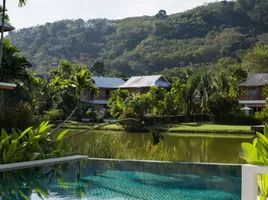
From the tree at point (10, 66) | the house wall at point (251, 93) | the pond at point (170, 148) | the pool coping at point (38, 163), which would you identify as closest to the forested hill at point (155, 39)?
the house wall at point (251, 93)

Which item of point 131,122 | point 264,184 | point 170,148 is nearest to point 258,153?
point 264,184

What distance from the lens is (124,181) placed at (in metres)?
7.29

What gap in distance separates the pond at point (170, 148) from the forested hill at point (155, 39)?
156 feet

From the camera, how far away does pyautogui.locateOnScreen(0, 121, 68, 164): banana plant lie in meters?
8.07

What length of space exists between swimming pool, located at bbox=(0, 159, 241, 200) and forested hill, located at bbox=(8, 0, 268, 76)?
6075 cm

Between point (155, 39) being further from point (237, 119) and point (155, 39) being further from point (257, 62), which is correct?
point (237, 119)

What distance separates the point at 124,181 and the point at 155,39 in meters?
79.4

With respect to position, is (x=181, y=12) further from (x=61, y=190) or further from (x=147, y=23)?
(x=61, y=190)

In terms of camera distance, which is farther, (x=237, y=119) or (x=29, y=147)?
(x=237, y=119)

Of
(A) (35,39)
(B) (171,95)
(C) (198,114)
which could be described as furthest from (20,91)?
(A) (35,39)

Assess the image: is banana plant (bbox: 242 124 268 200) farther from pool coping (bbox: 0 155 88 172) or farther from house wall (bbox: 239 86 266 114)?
house wall (bbox: 239 86 266 114)

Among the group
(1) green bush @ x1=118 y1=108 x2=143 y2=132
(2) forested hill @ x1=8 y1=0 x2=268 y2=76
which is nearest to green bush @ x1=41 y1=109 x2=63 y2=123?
(1) green bush @ x1=118 y1=108 x2=143 y2=132

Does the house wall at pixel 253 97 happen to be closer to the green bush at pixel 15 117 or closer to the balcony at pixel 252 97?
the balcony at pixel 252 97

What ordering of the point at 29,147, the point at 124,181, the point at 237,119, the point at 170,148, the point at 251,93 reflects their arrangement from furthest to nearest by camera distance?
1. the point at 251,93
2. the point at 237,119
3. the point at 170,148
4. the point at 29,147
5. the point at 124,181
